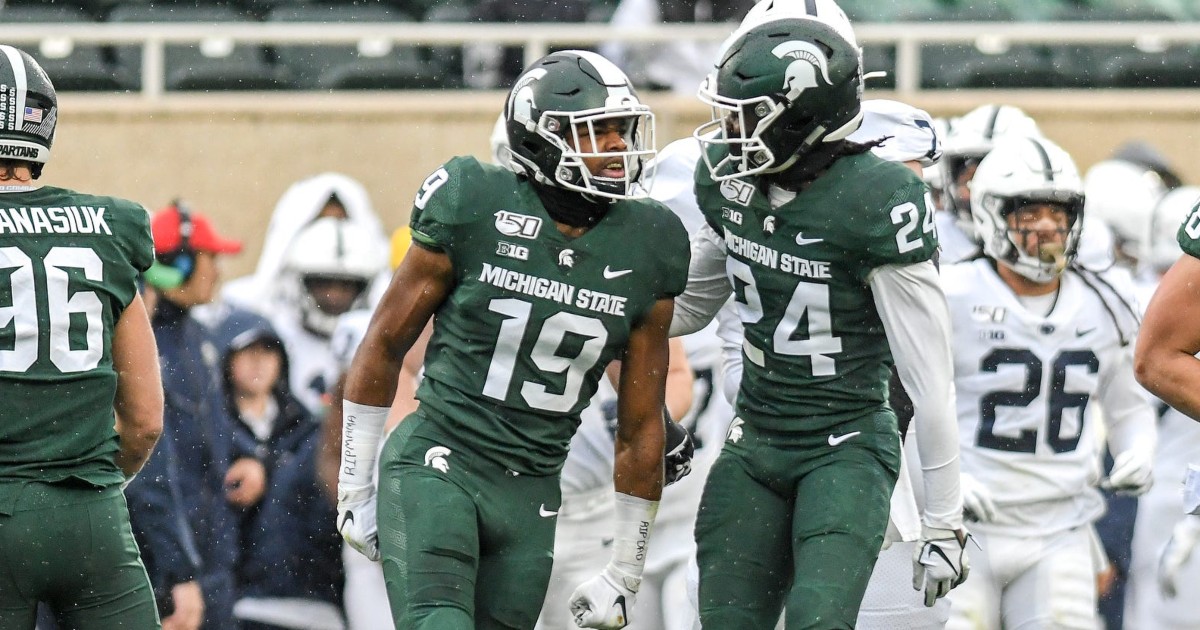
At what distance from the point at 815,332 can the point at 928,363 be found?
294 millimetres

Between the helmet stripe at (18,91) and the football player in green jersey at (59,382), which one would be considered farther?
the helmet stripe at (18,91)

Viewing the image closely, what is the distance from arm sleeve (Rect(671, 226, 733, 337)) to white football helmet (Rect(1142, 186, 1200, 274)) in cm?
422

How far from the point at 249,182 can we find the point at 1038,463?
5719 mm

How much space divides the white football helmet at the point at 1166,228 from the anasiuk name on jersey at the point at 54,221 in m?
5.50

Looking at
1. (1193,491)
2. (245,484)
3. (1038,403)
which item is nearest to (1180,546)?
(1038,403)

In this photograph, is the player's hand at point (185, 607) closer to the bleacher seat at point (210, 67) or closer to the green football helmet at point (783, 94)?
the green football helmet at point (783, 94)

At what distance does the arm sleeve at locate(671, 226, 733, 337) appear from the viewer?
207 inches

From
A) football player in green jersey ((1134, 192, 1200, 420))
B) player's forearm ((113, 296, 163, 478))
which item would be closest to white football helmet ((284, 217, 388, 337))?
player's forearm ((113, 296, 163, 478))

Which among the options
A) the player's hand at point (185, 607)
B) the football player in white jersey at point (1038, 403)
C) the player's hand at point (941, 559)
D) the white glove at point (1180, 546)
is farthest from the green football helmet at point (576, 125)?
the white glove at point (1180, 546)

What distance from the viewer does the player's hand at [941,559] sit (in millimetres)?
4988

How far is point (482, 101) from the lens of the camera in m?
10.8

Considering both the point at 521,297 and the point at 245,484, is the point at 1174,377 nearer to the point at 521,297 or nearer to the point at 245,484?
the point at 521,297

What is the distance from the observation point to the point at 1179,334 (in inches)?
190

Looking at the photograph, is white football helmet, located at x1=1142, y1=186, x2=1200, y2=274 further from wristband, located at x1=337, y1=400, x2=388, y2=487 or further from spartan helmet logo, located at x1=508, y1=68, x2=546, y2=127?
wristband, located at x1=337, y1=400, x2=388, y2=487
